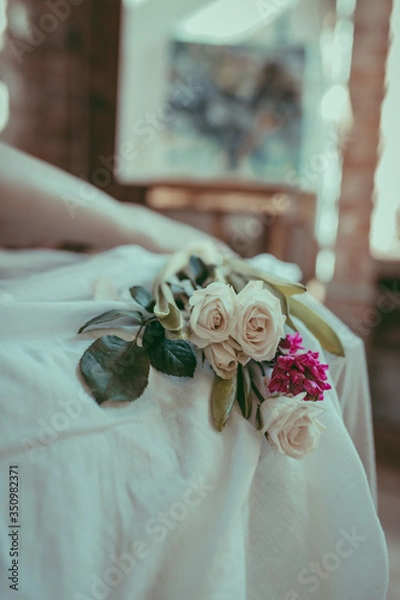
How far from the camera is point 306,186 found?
4004 millimetres

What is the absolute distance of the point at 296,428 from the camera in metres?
0.83

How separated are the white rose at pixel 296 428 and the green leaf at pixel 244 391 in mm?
67

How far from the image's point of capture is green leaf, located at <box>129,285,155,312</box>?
1.01m

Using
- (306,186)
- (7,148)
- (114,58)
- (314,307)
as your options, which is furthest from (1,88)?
(314,307)

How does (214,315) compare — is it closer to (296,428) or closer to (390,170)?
(296,428)

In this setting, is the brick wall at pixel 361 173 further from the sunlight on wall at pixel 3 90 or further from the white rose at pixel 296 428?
the white rose at pixel 296 428

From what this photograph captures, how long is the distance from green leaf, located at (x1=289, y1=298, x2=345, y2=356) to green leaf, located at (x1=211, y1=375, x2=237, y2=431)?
25 centimetres

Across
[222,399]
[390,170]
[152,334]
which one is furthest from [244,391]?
[390,170]

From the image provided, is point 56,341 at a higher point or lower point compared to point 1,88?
lower

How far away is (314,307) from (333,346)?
0.18 metres

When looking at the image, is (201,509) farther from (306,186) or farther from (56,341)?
(306,186)

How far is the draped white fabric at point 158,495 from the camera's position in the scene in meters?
0.76

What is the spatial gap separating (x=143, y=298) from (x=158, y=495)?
36 centimetres

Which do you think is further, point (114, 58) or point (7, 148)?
point (114, 58)
